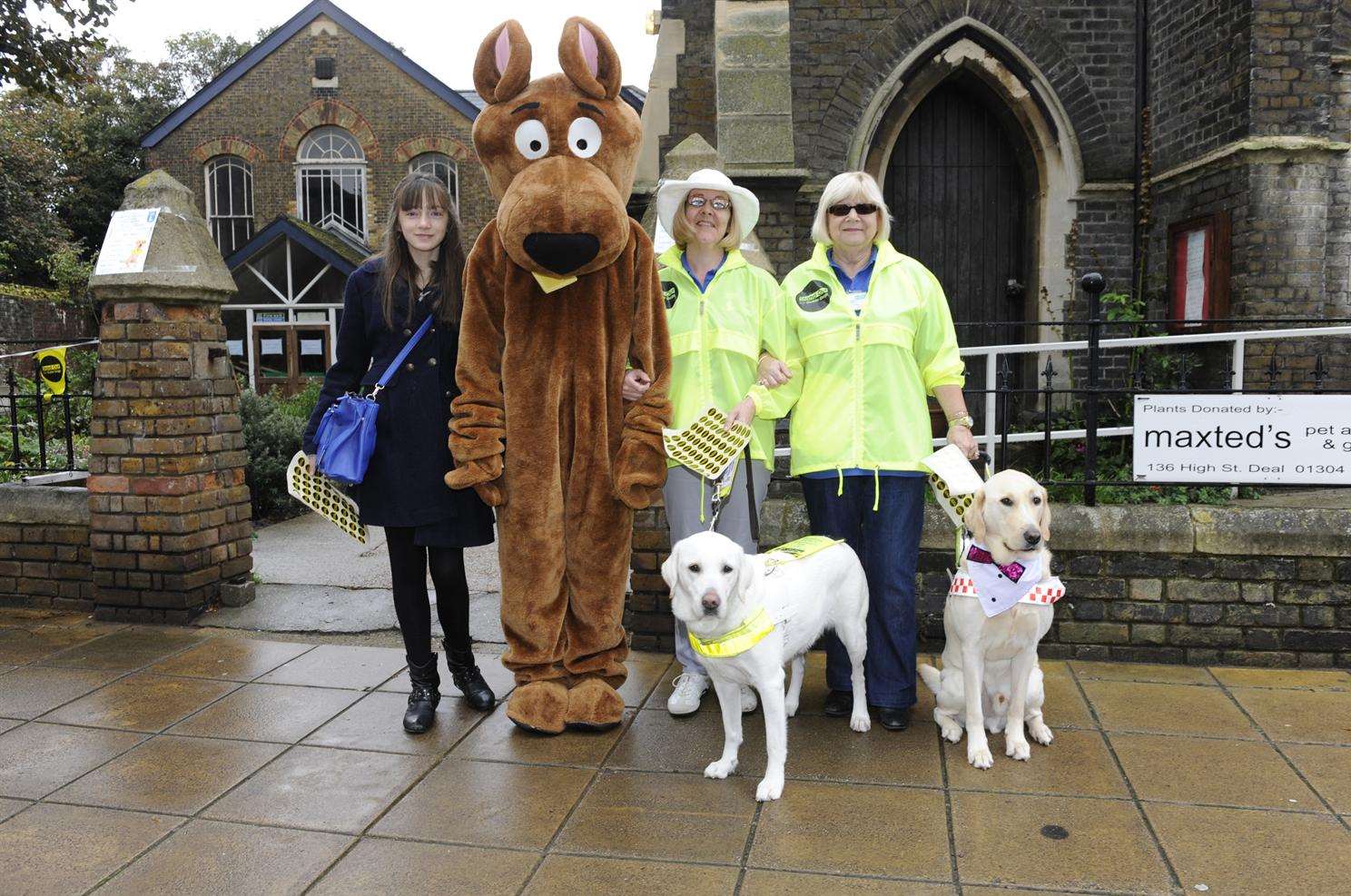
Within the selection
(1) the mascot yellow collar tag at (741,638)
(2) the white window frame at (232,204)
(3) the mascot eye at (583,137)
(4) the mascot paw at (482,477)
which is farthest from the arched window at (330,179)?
(1) the mascot yellow collar tag at (741,638)

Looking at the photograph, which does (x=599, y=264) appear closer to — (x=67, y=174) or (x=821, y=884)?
(x=821, y=884)

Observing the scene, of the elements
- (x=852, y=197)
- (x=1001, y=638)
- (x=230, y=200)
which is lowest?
(x=1001, y=638)

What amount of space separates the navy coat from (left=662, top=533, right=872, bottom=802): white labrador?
96cm

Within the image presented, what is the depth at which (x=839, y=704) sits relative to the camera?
156 inches

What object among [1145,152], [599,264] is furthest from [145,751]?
[1145,152]

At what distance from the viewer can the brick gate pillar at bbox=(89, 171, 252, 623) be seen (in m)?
5.12

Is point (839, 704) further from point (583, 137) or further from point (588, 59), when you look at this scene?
point (588, 59)

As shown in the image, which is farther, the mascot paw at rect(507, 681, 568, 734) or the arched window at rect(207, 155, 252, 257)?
the arched window at rect(207, 155, 252, 257)

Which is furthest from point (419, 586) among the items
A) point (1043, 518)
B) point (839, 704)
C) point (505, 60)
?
point (1043, 518)

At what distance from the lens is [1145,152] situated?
870 centimetres

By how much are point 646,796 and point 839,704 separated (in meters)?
1.04

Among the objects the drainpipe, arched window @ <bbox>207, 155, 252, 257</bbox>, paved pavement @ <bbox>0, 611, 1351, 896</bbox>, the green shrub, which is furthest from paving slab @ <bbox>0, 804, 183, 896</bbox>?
arched window @ <bbox>207, 155, 252, 257</bbox>

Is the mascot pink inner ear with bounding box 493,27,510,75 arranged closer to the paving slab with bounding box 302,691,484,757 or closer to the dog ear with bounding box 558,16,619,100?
the dog ear with bounding box 558,16,619,100

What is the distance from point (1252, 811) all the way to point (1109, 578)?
1.59 metres
